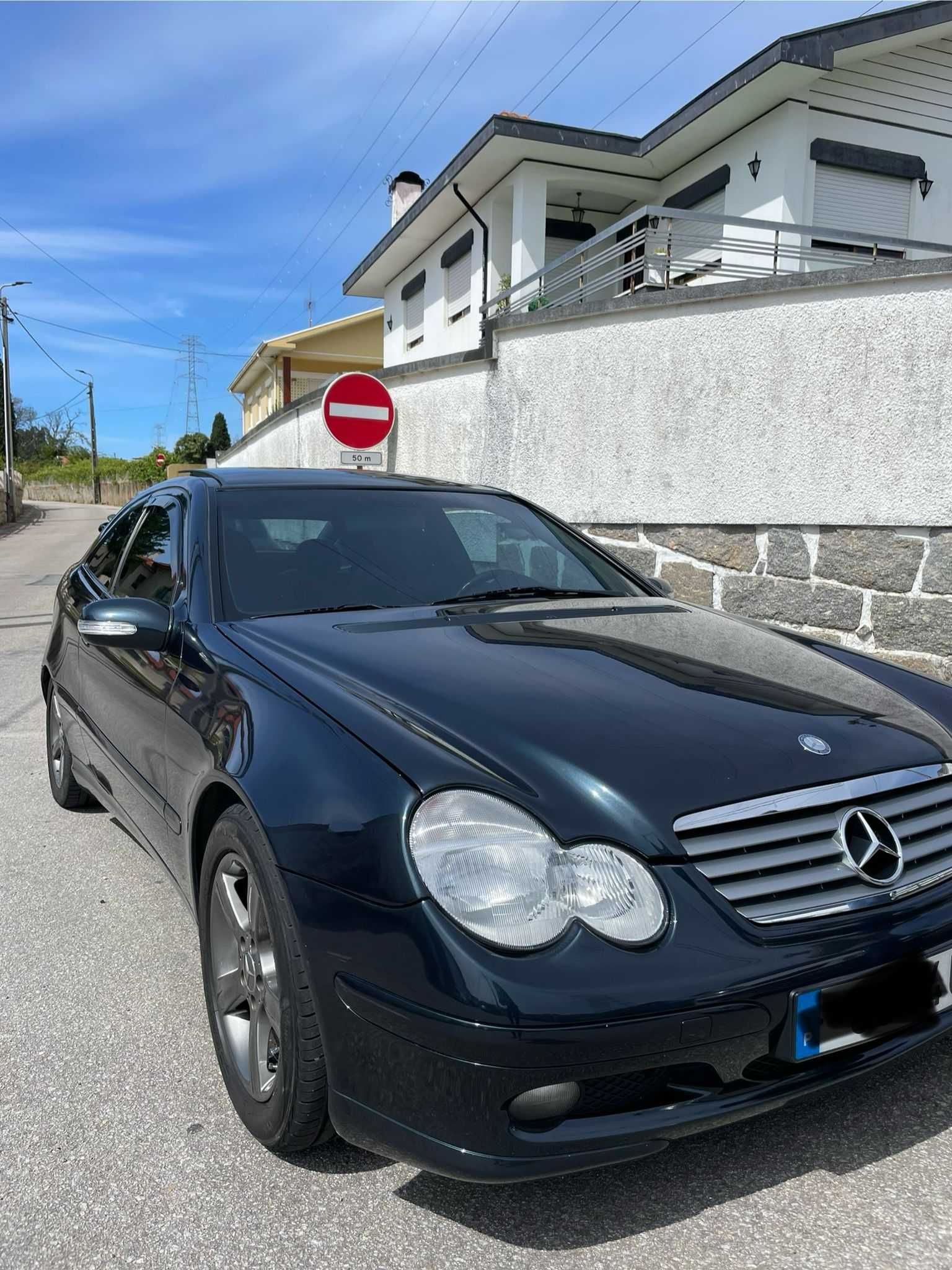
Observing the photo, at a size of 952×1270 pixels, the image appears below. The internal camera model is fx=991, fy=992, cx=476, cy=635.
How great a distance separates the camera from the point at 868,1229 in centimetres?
176

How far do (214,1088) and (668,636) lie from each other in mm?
1574

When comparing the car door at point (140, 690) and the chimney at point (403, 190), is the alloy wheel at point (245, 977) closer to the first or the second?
the car door at point (140, 690)

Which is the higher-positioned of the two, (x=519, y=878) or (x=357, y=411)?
(x=357, y=411)

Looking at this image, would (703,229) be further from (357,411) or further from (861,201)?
(357,411)

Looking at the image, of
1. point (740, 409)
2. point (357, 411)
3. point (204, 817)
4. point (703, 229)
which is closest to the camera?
point (204, 817)

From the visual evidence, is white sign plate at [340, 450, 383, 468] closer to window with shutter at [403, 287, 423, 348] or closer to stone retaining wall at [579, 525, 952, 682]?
stone retaining wall at [579, 525, 952, 682]

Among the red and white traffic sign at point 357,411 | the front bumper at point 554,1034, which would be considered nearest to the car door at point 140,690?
the front bumper at point 554,1034

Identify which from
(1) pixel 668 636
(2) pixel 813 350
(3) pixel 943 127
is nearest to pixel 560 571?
(1) pixel 668 636

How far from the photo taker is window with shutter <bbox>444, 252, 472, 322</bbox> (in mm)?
15898

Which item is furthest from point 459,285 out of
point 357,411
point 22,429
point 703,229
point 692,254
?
point 22,429

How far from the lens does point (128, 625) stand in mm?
2719

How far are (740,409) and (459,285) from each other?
1119 cm

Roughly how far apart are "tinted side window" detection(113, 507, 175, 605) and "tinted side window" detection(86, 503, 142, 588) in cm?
17

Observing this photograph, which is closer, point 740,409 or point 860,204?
point 740,409
